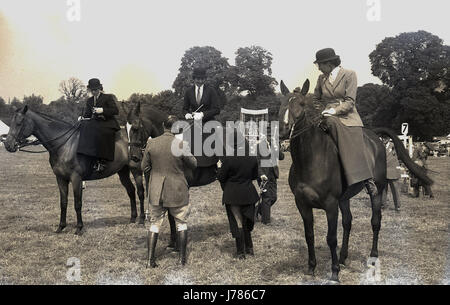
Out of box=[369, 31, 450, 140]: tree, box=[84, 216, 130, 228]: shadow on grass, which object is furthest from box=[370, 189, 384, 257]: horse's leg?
box=[369, 31, 450, 140]: tree

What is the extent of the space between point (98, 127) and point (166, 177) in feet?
13.1

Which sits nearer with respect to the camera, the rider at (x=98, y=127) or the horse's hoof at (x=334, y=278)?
the horse's hoof at (x=334, y=278)

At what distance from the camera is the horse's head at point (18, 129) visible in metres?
10.6

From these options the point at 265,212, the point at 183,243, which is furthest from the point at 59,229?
the point at 265,212

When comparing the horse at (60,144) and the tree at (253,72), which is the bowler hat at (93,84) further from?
the tree at (253,72)

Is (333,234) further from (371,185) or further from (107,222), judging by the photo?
(107,222)

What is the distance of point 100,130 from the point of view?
1127cm

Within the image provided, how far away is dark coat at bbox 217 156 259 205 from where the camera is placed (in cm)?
870

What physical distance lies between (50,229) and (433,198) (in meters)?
13.4

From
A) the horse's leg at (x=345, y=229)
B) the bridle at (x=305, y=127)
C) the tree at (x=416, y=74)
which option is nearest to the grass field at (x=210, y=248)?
the horse's leg at (x=345, y=229)

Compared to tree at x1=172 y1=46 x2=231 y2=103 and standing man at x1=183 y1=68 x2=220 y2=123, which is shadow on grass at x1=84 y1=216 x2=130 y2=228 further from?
tree at x1=172 y1=46 x2=231 y2=103

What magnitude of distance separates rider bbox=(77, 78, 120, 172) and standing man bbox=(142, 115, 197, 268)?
3513 millimetres

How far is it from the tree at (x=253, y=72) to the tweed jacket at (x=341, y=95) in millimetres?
58586

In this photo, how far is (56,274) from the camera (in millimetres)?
7723
